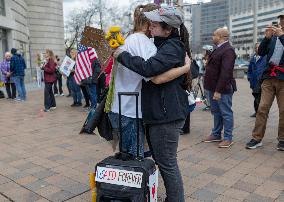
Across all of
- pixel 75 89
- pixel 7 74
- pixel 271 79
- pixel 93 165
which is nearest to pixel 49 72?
pixel 75 89

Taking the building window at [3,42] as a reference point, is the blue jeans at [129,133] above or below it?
below

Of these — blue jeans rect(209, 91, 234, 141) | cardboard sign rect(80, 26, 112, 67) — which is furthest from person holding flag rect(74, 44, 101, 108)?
cardboard sign rect(80, 26, 112, 67)

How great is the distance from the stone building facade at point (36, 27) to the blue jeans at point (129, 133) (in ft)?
84.1

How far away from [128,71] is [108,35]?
1.15 ft

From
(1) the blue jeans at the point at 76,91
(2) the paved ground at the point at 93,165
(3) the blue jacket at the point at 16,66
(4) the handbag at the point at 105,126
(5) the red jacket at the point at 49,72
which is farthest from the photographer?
(3) the blue jacket at the point at 16,66

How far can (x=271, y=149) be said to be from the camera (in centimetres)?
557

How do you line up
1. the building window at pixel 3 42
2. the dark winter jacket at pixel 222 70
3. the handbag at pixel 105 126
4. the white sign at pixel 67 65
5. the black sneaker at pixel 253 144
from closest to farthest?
1. the handbag at pixel 105 126
2. the dark winter jacket at pixel 222 70
3. the black sneaker at pixel 253 144
4. the white sign at pixel 67 65
5. the building window at pixel 3 42

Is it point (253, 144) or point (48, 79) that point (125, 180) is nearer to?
Answer: point (253, 144)

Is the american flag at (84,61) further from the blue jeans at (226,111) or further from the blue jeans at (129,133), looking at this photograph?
the blue jeans at (129,133)

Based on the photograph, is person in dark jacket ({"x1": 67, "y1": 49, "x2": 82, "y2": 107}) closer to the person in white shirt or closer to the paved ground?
the paved ground

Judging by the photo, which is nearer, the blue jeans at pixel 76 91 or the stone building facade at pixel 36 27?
the blue jeans at pixel 76 91

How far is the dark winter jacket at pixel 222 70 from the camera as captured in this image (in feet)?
17.9

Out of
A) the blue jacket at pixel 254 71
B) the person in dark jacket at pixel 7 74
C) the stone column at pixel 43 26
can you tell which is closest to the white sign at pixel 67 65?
the person in dark jacket at pixel 7 74

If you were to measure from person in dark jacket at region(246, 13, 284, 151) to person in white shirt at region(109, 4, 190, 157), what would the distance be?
2.80 metres
